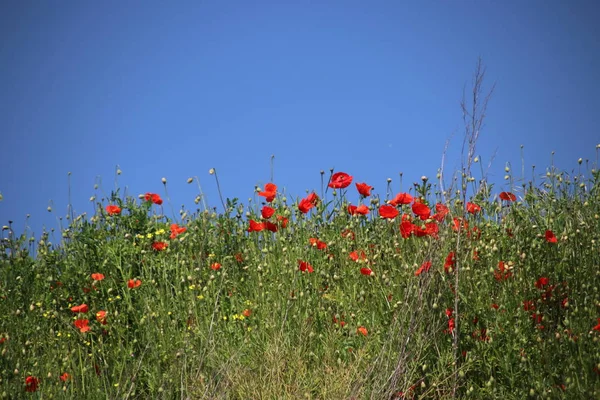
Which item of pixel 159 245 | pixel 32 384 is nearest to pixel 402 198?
pixel 159 245

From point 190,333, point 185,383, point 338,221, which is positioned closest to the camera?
point 185,383

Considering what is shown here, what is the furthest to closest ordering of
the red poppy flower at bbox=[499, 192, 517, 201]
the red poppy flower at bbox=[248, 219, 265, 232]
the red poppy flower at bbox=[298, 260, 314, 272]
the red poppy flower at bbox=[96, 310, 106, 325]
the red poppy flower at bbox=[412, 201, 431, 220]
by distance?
the red poppy flower at bbox=[499, 192, 517, 201] < the red poppy flower at bbox=[248, 219, 265, 232] < the red poppy flower at bbox=[96, 310, 106, 325] < the red poppy flower at bbox=[298, 260, 314, 272] < the red poppy flower at bbox=[412, 201, 431, 220]

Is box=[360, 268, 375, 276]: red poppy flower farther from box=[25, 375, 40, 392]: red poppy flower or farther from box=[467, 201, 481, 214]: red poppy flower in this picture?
box=[25, 375, 40, 392]: red poppy flower

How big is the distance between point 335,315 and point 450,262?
0.86m

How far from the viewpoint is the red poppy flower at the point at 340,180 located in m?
5.38

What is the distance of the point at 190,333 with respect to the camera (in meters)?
4.60

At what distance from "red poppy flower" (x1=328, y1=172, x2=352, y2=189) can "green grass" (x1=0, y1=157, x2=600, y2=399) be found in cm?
46

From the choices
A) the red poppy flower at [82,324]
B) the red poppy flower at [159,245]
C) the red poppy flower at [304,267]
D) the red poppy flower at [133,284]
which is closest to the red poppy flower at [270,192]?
the red poppy flower at [304,267]

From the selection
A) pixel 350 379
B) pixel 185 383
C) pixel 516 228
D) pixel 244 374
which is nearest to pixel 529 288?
pixel 516 228

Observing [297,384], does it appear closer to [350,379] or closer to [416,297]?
[350,379]

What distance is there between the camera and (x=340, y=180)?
541 cm

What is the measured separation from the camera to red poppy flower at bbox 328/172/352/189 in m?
5.38

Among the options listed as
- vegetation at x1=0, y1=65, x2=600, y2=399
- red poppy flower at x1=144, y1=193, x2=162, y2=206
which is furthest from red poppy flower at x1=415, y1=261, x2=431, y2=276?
red poppy flower at x1=144, y1=193, x2=162, y2=206

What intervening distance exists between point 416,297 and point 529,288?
0.74 metres
